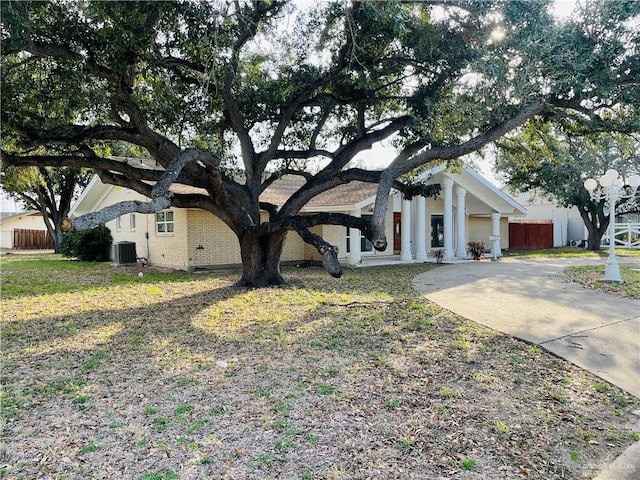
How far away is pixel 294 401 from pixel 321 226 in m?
13.4

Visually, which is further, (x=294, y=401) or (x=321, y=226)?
(x=321, y=226)

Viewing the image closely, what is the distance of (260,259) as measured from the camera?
1159 cm

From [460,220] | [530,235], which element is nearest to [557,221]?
[530,235]

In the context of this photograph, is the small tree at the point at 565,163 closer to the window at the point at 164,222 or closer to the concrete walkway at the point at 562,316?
the concrete walkway at the point at 562,316

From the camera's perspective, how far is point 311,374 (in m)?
4.88

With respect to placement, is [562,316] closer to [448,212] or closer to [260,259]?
[260,259]

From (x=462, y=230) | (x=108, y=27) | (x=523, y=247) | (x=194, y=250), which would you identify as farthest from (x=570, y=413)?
(x=523, y=247)

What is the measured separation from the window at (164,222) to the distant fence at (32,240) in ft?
82.3

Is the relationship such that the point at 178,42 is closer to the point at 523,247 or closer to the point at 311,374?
the point at 311,374

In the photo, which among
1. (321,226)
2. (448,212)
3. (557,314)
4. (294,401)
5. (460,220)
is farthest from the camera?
(460,220)

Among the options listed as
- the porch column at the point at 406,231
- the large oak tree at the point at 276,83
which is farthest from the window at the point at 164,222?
Result: the porch column at the point at 406,231

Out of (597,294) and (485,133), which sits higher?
(485,133)

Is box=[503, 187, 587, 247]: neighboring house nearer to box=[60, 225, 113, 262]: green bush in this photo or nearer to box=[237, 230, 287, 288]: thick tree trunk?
box=[237, 230, 287, 288]: thick tree trunk

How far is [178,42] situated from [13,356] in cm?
600
